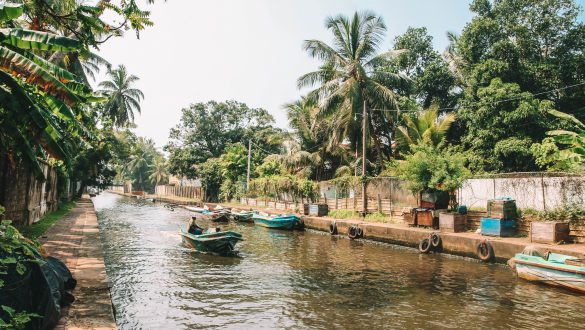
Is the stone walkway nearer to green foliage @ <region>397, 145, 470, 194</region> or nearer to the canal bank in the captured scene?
the canal bank

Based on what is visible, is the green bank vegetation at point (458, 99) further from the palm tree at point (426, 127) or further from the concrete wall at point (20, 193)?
the concrete wall at point (20, 193)

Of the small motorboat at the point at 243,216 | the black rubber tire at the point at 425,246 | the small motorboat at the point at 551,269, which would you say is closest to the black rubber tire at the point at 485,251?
the small motorboat at the point at 551,269

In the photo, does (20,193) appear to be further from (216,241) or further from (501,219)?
(501,219)

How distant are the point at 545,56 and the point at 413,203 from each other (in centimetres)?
1348

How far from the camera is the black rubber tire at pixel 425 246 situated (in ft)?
51.6

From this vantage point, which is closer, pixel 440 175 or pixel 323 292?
pixel 323 292

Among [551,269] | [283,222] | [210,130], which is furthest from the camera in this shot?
[210,130]

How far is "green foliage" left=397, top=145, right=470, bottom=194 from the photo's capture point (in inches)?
669

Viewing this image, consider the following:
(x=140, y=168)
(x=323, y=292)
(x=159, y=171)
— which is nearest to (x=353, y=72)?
(x=323, y=292)

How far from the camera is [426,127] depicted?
Result: 25750 mm

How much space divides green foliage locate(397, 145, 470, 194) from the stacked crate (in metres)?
2.15

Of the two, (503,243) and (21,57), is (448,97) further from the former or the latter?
(21,57)

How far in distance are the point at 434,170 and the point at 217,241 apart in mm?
10100

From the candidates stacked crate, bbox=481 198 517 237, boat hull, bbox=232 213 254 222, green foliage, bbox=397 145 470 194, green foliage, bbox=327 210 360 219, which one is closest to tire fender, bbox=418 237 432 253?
stacked crate, bbox=481 198 517 237
